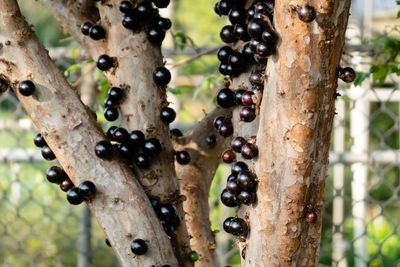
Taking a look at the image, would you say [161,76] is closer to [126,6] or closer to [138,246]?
[126,6]

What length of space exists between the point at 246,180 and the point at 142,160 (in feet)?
1.11

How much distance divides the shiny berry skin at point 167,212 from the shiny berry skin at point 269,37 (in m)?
0.52

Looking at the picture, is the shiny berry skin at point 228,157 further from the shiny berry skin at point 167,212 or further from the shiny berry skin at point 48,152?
the shiny berry skin at point 48,152

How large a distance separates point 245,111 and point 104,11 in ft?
1.73

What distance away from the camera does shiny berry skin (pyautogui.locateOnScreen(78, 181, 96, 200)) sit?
3.49 ft

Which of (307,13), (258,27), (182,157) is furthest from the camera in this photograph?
(182,157)

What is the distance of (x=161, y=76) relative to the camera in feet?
4.02

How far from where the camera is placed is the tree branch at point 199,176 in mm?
1487

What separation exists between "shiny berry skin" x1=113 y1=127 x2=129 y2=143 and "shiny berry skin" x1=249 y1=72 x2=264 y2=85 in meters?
0.36

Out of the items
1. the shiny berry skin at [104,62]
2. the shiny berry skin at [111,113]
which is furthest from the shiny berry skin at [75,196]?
the shiny berry skin at [104,62]

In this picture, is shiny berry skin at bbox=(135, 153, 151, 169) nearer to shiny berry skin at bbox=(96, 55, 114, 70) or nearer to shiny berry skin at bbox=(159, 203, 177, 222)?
shiny berry skin at bbox=(159, 203, 177, 222)

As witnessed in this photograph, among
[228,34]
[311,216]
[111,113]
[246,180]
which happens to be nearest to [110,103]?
[111,113]

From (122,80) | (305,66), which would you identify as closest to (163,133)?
(122,80)

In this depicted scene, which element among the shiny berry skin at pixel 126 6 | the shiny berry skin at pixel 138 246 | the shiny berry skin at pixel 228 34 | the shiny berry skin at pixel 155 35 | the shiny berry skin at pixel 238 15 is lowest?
the shiny berry skin at pixel 138 246
